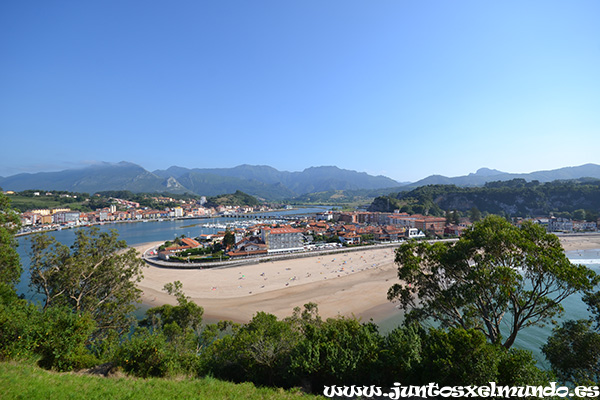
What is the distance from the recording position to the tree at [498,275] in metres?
6.67

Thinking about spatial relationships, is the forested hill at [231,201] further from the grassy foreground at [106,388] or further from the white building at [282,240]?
the grassy foreground at [106,388]

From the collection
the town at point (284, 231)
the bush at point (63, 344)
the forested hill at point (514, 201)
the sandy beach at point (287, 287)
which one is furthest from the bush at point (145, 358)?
the forested hill at point (514, 201)

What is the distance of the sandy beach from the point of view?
1825cm

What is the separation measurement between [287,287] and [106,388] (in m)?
18.5

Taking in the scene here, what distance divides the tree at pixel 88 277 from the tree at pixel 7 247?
0.56m

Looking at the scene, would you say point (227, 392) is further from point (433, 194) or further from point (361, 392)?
point (433, 194)

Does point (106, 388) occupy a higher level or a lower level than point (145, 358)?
higher

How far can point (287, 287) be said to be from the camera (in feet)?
75.5

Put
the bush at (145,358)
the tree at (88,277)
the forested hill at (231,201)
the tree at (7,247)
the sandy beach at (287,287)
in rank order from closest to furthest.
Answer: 1. the bush at (145,358)
2. the tree at (7,247)
3. the tree at (88,277)
4. the sandy beach at (287,287)
5. the forested hill at (231,201)

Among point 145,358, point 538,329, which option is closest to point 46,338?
point 145,358

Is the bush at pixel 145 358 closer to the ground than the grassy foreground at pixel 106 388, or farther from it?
closer to the ground

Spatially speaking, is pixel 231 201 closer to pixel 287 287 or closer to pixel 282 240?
pixel 282 240

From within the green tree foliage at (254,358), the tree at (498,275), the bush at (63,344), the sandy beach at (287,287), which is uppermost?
the tree at (498,275)

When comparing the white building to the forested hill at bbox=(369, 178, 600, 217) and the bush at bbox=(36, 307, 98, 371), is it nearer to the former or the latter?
the bush at bbox=(36, 307, 98, 371)
